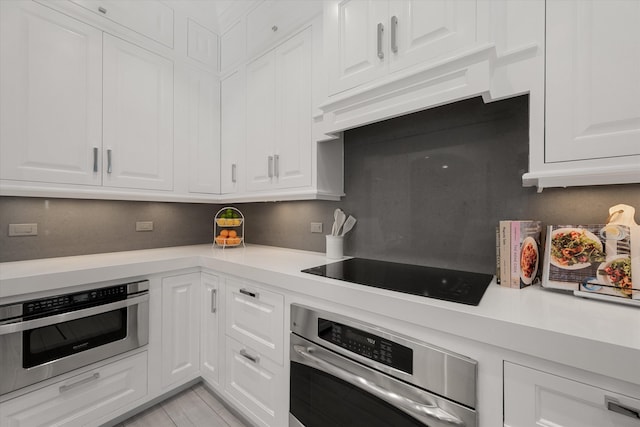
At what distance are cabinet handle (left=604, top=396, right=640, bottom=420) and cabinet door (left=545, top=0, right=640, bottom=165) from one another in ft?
2.16

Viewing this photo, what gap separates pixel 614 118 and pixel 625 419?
81 centimetres

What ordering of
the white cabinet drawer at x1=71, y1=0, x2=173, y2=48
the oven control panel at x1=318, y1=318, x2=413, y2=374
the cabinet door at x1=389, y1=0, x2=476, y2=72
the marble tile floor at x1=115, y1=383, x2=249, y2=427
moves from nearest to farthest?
the oven control panel at x1=318, y1=318, x2=413, y2=374 → the cabinet door at x1=389, y1=0, x2=476, y2=72 → the marble tile floor at x1=115, y1=383, x2=249, y2=427 → the white cabinet drawer at x1=71, y1=0, x2=173, y2=48

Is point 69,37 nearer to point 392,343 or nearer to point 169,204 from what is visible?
point 169,204

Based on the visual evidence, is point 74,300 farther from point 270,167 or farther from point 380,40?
point 380,40

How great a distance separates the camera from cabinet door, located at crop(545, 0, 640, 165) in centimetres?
83

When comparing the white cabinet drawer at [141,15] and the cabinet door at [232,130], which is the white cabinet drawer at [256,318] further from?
the white cabinet drawer at [141,15]

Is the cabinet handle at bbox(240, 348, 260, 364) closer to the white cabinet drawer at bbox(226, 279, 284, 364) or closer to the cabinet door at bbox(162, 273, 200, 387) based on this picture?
the white cabinet drawer at bbox(226, 279, 284, 364)

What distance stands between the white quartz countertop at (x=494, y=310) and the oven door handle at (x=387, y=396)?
25 centimetres

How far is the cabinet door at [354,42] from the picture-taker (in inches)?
49.9

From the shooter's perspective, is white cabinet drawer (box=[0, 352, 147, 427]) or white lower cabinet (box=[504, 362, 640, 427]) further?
white cabinet drawer (box=[0, 352, 147, 427])

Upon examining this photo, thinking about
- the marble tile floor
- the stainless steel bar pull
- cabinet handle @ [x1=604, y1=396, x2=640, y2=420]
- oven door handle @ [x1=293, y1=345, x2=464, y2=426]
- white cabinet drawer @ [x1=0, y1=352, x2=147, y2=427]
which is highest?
the stainless steel bar pull

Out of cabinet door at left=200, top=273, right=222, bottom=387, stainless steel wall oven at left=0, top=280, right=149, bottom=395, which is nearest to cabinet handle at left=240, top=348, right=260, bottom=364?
cabinet door at left=200, top=273, right=222, bottom=387

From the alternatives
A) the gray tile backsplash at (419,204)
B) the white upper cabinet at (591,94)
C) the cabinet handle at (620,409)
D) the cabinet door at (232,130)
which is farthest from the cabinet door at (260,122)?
the cabinet handle at (620,409)

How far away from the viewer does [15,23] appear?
4.73 feet
